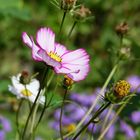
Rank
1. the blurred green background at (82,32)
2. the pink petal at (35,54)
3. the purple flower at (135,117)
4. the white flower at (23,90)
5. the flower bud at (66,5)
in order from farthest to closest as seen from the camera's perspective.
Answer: the blurred green background at (82,32)
the purple flower at (135,117)
the white flower at (23,90)
the flower bud at (66,5)
the pink petal at (35,54)

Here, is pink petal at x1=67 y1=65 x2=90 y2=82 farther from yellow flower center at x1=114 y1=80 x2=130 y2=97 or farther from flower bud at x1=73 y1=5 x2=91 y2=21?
flower bud at x1=73 y1=5 x2=91 y2=21

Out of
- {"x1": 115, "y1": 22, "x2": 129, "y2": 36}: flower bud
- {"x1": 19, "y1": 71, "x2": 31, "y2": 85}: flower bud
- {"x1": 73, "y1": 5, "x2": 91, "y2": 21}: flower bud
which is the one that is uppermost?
{"x1": 73, "y1": 5, "x2": 91, "y2": 21}: flower bud

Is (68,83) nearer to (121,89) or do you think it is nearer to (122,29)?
(121,89)

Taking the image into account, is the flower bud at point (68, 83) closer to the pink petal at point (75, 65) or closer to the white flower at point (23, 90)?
the pink petal at point (75, 65)

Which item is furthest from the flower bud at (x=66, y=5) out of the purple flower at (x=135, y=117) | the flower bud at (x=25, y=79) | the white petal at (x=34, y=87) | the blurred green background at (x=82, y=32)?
the blurred green background at (x=82, y=32)

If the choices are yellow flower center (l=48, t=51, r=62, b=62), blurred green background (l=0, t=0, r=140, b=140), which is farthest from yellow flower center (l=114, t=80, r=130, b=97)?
blurred green background (l=0, t=0, r=140, b=140)

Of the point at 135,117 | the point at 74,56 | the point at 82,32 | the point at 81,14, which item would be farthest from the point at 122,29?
the point at 82,32

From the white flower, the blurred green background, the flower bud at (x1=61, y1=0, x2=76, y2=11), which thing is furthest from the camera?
the blurred green background

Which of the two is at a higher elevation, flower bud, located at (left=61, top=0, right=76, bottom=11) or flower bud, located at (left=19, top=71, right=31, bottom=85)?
flower bud, located at (left=61, top=0, right=76, bottom=11)

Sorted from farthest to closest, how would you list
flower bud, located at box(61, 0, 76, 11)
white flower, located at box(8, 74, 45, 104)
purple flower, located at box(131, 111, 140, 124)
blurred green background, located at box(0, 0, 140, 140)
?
blurred green background, located at box(0, 0, 140, 140) → purple flower, located at box(131, 111, 140, 124) → white flower, located at box(8, 74, 45, 104) → flower bud, located at box(61, 0, 76, 11)
